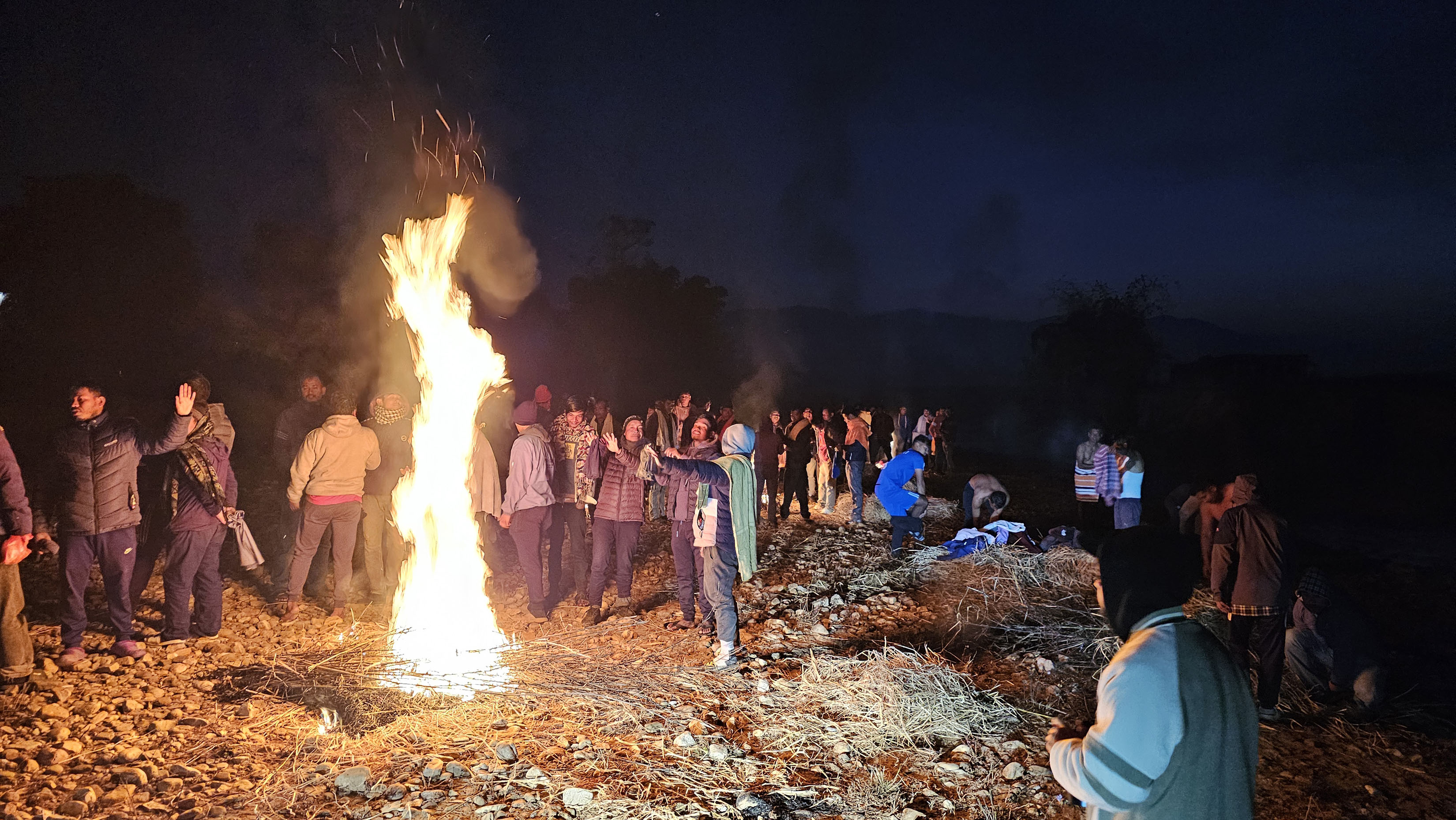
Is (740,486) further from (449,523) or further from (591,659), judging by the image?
(449,523)

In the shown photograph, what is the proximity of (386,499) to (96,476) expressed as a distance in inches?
102

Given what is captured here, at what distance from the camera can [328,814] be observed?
3781 mm

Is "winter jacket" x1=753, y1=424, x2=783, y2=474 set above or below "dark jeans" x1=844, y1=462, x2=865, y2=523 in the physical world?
above

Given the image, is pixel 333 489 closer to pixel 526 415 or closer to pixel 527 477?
pixel 527 477

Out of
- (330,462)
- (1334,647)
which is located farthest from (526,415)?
(1334,647)

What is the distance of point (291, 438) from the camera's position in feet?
25.7

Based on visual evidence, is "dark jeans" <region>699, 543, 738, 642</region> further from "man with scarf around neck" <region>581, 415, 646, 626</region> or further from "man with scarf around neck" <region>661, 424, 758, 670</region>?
"man with scarf around neck" <region>581, 415, 646, 626</region>

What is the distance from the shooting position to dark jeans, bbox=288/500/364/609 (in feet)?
23.6

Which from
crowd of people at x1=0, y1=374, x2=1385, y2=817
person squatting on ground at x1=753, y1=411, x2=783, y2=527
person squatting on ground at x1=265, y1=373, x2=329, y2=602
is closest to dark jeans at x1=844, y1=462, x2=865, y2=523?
person squatting on ground at x1=753, y1=411, x2=783, y2=527

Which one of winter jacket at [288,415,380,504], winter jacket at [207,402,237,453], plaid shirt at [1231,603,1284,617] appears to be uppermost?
winter jacket at [207,402,237,453]

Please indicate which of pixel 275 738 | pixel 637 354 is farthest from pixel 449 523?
pixel 637 354

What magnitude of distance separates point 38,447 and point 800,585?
1612cm

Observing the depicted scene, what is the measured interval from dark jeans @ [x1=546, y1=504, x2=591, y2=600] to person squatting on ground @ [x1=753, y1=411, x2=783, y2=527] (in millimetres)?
3948

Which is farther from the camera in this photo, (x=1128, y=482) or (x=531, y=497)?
(x=1128, y=482)
